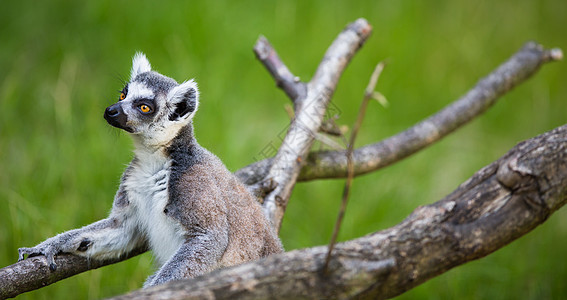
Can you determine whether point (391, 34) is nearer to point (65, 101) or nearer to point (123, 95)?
point (65, 101)

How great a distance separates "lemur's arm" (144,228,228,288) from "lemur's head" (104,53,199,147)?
1.95 ft

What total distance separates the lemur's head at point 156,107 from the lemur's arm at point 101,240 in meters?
0.36

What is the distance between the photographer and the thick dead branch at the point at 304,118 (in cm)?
347

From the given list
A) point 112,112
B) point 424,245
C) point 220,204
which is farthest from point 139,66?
point 424,245

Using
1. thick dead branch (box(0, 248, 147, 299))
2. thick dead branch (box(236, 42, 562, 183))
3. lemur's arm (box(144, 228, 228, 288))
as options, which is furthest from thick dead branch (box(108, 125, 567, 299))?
thick dead branch (box(236, 42, 562, 183))

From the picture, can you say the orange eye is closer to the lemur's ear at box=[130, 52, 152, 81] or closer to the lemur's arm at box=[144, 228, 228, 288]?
the lemur's ear at box=[130, 52, 152, 81]

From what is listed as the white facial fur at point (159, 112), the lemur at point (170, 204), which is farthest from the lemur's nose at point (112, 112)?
the white facial fur at point (159, 112)

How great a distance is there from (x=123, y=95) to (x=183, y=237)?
830mm

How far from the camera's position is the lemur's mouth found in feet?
9.30

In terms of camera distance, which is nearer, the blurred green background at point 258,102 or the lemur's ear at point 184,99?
the lemur's ear at point 184,99

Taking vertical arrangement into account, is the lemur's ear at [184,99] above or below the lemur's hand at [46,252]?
above

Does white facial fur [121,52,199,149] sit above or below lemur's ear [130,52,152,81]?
below

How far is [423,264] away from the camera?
2.02 metres

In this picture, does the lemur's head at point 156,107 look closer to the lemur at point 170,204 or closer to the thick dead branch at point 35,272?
the lemur at point 170,204
